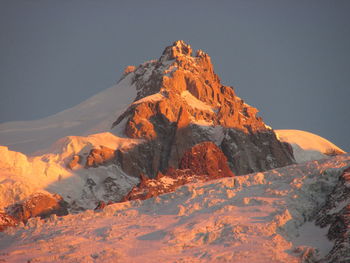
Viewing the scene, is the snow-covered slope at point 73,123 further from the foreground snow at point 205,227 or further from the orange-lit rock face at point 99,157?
the foreground snow at point 205,227

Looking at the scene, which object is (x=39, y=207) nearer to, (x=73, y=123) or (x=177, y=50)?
(x=73, y=123)

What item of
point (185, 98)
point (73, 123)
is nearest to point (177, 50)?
point (185, 98)

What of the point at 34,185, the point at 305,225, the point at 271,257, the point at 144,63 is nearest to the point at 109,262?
the point at 271,257

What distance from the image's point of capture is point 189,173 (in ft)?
241

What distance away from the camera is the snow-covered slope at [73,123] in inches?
Result: 5955

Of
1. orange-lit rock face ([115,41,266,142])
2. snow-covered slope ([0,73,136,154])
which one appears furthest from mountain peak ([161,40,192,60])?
snow-covered slope ([0,73,136,154])

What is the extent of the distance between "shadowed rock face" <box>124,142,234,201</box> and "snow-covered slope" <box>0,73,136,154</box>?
66667mm

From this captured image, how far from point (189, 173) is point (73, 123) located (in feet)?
330

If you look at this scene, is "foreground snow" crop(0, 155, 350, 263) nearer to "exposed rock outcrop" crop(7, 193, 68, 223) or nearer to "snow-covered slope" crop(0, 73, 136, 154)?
"exposed rock outcrop" crop(7, 193, 68, 223)

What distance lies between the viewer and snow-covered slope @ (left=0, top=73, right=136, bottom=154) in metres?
151

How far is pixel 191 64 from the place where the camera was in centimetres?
16650

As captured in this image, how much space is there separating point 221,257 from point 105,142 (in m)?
101

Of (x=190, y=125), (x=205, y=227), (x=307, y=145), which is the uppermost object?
(x=190, y=125)

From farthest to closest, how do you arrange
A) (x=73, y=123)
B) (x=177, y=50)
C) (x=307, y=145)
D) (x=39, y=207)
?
1. (x=177, y=50)
2. (x=307, y=145)
3. (x=73, y=123)
4. (x=39, y=207)
